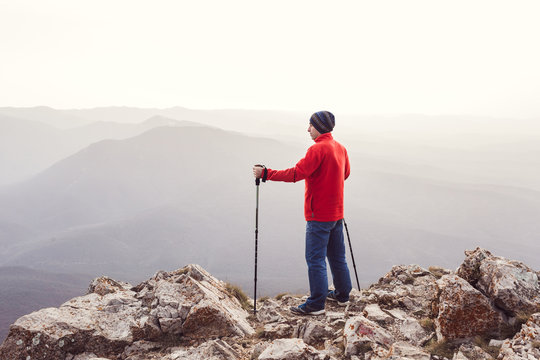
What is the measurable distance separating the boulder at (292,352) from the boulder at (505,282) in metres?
2.53

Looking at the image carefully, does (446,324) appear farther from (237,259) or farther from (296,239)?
(296,239)

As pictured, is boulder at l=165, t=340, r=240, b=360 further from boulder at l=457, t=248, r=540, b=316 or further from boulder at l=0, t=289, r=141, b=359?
boulder at l=457, t=248, r=540, b=316

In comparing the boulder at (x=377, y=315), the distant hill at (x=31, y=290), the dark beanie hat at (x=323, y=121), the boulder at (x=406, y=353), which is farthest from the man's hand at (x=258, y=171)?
the distant hill at (x=31, y=290)

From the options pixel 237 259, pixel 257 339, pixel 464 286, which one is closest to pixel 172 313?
pixel 257 339

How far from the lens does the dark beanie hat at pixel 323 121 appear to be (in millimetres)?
5785

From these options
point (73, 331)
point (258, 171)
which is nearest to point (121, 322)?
point (73, 331)

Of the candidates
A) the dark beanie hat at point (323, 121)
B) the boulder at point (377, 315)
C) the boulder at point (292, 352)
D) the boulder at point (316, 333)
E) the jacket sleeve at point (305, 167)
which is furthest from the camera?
the dark beanie hat at point (323, 121)

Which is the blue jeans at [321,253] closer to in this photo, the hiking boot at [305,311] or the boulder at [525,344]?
the hiking boot at [305,311]

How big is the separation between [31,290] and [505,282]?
601 ft

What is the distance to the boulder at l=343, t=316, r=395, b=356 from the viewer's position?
14.3 ft

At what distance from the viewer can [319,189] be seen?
5773 millimetres

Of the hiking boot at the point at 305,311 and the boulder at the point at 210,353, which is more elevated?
the boulder at the point at 210,353

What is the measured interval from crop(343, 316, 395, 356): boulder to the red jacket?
73.3 inches

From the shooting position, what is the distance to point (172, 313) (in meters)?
5.84
